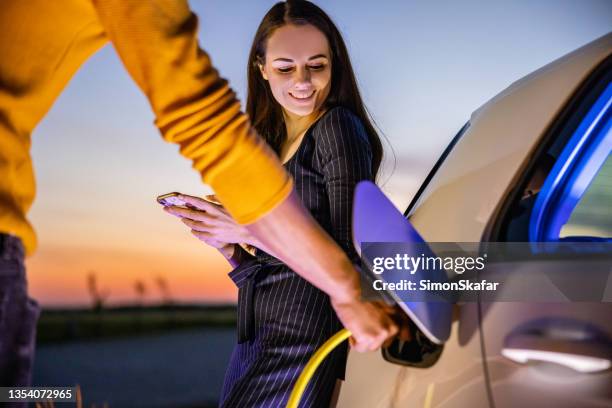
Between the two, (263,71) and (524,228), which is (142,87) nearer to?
(524,228)

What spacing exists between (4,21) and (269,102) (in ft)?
3.31

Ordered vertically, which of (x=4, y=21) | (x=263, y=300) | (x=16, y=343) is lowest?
(x=16, y=343)

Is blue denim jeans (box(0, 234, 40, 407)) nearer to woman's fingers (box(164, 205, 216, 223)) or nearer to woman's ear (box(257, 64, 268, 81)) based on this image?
woman's fingers (box(164, 205, 216, 223))

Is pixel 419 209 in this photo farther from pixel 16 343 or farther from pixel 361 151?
pixel 16 343

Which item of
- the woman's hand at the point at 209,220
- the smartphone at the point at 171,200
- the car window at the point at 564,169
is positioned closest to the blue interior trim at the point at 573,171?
the car window at the point at 564,169

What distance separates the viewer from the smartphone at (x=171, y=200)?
1206mm

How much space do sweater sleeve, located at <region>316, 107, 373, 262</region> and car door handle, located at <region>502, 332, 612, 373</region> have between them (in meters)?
0.46

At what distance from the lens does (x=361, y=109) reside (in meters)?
1.49

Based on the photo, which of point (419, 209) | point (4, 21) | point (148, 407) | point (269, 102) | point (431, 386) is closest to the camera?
point (4, 21)

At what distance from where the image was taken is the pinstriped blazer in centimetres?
114

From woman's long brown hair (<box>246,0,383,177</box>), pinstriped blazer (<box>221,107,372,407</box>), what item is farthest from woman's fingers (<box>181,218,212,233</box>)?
woman's long brown hair (<box>246,0,383,177</box>)

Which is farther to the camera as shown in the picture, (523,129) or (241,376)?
(241,376)

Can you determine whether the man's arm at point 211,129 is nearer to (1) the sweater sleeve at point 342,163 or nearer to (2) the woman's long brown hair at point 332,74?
(1) the sweater sleeve at point 342,163

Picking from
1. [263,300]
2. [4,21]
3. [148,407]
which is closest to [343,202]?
[263,300]
